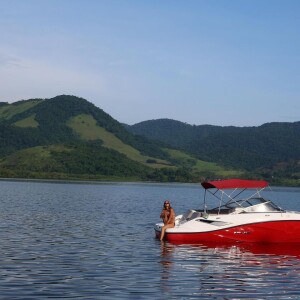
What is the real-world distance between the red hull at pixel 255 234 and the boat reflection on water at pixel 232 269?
43 cm

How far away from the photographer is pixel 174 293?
21.4 metres

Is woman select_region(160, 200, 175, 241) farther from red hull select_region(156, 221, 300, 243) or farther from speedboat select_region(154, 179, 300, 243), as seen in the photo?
red hull select_region(156, 221, 300, 243)

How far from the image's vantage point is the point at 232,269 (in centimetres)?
2730

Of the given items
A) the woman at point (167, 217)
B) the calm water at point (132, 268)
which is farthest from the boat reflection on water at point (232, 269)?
the woman at point (167, 217)

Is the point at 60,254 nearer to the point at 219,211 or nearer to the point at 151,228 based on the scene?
the point at 219,211

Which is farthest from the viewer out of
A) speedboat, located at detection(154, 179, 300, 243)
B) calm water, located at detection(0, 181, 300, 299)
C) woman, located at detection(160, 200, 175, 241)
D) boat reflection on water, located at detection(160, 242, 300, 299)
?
woman, located at detection(160, 200, 175, 241)

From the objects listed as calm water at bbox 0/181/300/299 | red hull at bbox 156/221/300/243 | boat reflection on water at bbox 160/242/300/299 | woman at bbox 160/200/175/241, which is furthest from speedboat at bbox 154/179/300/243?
calm water at bbox 0/181/300/299

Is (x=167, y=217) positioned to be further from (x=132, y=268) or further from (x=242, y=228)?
(x=132, y=268)

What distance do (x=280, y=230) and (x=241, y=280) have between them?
1218 cm

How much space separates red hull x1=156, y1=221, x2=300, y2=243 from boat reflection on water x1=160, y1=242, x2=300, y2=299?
43 centimetres

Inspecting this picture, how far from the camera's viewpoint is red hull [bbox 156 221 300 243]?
35.9 metres

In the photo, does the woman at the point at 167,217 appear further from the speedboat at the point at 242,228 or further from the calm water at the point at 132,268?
the calm water at the point at 132,268

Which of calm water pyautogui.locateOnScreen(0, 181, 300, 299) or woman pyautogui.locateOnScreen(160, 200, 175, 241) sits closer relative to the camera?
calm water pyautogui.locateOnScreen(0, 181, 300, 299)

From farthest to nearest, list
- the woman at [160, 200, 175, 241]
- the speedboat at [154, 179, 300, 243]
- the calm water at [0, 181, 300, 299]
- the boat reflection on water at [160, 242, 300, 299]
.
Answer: the woman at [160, 200, 175, 241]
the speedboat at [154, 179, 300, 243]
the boat reflection on water at [160, 242, 300, 299]
the calm water at [0, 181, 300, 299]
